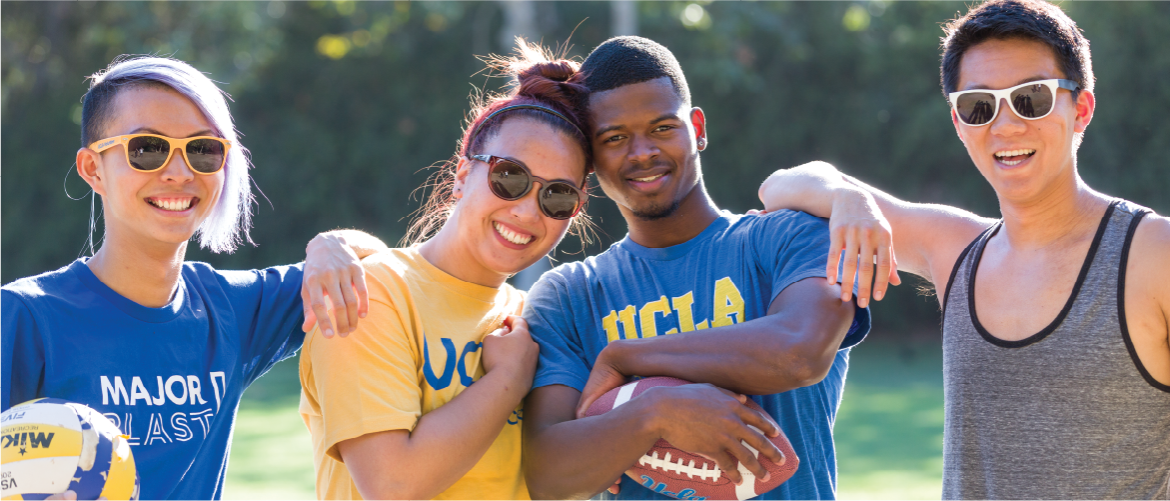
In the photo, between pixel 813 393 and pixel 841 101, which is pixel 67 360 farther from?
pixel 841 101

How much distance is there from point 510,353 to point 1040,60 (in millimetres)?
1828

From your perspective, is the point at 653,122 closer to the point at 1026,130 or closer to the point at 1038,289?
the point at 1026,130

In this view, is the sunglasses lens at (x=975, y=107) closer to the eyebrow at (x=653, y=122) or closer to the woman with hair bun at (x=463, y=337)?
the eyebrow at (x=653, y=122)

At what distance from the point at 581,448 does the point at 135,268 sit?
1513mm

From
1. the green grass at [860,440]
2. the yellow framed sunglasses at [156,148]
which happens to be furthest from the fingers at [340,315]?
the green grass at [860,440]

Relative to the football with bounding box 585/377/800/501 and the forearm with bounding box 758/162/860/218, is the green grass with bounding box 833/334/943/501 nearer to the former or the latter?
the forearm with bounding box 758/162/860/218

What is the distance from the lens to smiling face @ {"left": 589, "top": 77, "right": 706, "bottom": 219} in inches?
121

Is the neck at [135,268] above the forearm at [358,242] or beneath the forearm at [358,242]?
beneath

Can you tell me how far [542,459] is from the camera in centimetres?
274

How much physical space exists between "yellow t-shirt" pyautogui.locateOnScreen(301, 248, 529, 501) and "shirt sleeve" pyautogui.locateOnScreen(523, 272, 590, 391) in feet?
0.47

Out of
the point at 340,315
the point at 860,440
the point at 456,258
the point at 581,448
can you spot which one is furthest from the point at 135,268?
the point at 860,440

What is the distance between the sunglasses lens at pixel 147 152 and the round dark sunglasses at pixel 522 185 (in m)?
0.99

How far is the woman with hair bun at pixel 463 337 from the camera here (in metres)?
2.60

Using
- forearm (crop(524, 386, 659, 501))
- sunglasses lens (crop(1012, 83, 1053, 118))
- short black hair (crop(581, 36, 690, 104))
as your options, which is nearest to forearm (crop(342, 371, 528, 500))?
forearm (crop(524, 386, 659, 501))
